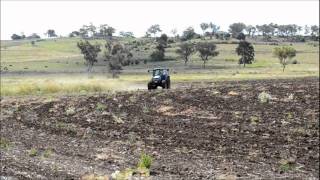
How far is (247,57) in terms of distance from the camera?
112312mm

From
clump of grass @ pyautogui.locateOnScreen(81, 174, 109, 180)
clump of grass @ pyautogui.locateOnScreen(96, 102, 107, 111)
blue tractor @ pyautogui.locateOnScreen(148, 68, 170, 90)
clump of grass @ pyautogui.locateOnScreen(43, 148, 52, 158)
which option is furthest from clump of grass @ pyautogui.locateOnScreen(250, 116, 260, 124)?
blue tractor @ pyautogui.locateOnScreen(148, 68, 170, 90)

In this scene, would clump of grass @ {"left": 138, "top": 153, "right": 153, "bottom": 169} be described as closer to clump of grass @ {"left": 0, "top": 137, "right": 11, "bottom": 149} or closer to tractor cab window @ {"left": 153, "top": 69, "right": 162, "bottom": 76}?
clump of grass @ {"left": 0, "top": 137, "right": 11, "bottom": 149}

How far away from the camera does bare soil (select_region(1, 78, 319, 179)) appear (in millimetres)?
18297

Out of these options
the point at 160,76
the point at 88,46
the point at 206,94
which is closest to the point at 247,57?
the point at 88,46

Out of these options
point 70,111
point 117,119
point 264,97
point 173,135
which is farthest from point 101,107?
point 264,97

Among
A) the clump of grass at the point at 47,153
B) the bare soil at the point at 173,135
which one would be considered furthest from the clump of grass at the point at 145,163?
the clump of grass at the point at 47,153

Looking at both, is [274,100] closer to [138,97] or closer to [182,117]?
[182,117]

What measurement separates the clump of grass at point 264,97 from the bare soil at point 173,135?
0.28m

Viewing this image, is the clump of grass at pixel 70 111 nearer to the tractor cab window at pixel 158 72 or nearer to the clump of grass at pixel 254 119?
the clump of grass at pixel 254 119

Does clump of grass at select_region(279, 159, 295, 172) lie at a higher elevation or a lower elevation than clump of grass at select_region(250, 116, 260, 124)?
lower

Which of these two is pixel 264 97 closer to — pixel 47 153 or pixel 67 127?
pixel 67 127

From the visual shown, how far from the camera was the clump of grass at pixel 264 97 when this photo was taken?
3124cm

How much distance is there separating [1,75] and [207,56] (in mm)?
50265

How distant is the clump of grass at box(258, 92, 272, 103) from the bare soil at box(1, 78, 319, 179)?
10.9 inches
